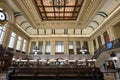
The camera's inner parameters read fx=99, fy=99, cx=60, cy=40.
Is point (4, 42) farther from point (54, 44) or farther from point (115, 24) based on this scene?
point (115, 24)

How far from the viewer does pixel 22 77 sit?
7000 mm

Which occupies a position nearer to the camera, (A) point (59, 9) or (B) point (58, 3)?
(B) point (58, 3)

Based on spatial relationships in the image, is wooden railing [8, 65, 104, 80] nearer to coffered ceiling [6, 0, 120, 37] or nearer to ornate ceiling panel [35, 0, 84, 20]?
coffered ceiling [6, 0, 120, 37]

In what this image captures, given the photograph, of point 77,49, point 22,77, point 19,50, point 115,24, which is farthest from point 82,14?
point 19,50

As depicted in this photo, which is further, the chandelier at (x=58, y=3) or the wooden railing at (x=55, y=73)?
the chandelier at (x=58, y=3)

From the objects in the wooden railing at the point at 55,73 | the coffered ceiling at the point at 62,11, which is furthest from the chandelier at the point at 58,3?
the wooden railing at the point at 55,73

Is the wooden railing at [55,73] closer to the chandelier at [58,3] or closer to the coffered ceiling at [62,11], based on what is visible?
the coffered ceiling at [62,11]

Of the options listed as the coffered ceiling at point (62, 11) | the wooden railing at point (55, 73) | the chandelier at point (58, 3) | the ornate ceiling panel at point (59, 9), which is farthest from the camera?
the ornate ceiling panel at point (59, 9)

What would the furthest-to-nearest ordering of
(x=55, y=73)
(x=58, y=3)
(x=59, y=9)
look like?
(x=59, y=9) < (x=58, y=3) < (x=55, y=73)

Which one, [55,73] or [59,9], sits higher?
[59,9]

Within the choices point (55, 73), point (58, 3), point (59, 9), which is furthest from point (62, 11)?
point (55, 73)

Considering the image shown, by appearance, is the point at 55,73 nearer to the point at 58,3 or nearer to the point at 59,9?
the point at 58,3

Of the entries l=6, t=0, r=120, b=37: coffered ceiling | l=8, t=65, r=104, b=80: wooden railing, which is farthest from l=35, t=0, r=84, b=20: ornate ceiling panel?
l=8, t=65, r=104, b=80: wooden railing

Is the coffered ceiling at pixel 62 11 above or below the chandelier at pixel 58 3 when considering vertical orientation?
below
